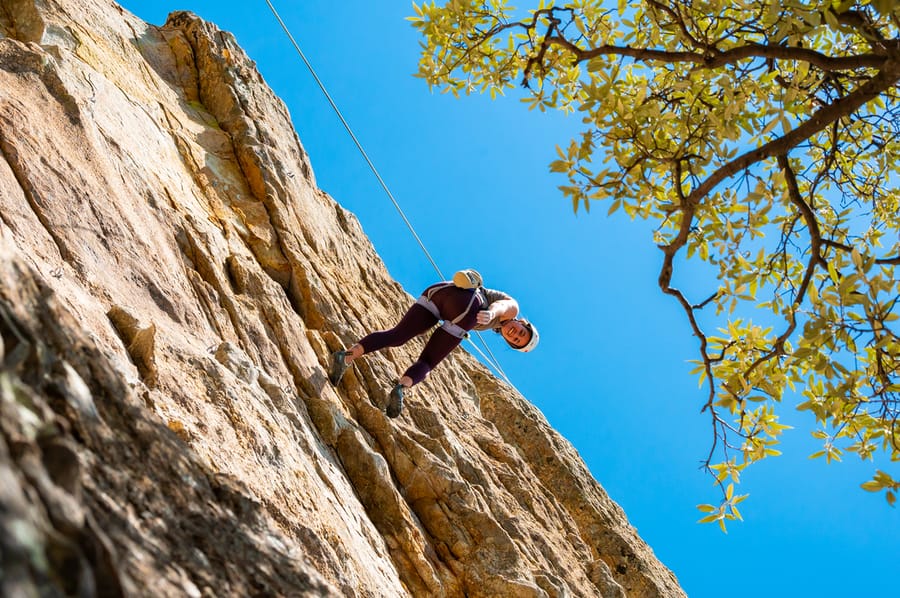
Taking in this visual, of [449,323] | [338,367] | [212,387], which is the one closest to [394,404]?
[338,367]

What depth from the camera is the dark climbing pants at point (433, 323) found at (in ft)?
29.9

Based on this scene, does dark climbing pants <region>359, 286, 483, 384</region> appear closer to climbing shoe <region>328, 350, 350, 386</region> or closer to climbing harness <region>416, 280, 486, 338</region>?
climbing harness <region>416, 280, 486, 338</region>

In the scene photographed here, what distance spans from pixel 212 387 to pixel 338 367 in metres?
3.11

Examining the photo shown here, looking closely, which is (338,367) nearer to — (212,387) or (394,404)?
(394,404)

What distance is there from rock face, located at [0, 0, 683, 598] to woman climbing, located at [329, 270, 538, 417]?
529 millimetres

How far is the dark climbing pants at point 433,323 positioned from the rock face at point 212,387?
22.8 inches

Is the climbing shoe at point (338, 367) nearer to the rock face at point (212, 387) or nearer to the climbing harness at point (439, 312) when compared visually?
the rock face at point (212, 387)

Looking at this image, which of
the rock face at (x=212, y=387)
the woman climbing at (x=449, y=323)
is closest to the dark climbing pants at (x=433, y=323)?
the woman climbing at (x=449, y=323)

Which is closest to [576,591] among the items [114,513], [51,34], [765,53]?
[765,53]

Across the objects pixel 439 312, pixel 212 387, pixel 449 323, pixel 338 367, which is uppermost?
pixel 439 312

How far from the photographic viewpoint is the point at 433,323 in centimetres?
960

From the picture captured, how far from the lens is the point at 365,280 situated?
12477 mm

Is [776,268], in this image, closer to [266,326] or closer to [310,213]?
[266,326]

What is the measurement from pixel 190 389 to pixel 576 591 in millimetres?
5610
